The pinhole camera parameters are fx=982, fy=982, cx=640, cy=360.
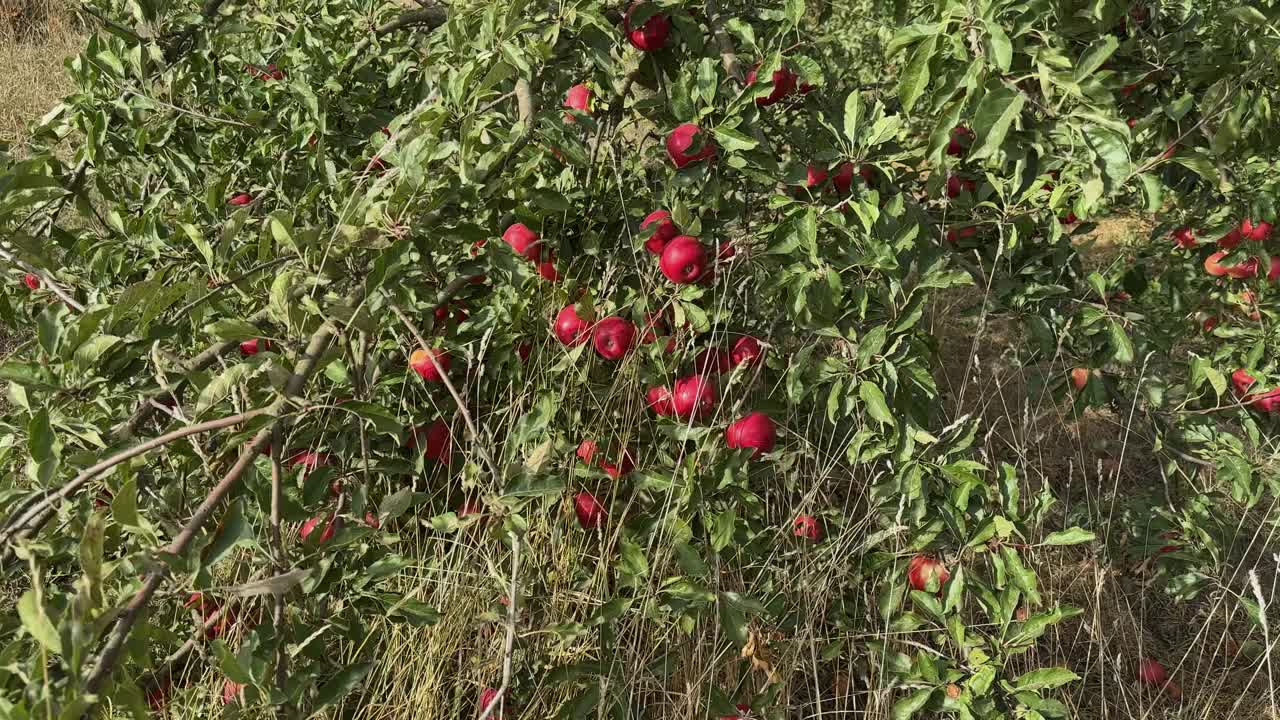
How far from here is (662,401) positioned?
166 centimetres

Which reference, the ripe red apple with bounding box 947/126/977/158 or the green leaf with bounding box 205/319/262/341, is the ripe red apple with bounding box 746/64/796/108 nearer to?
the ripe red apple with bounding box 947/126/977/158

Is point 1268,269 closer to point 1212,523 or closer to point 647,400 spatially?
point 1212,523

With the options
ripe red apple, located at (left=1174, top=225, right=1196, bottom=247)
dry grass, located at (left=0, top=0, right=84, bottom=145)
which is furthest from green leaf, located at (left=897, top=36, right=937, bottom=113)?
dry grass, located at (left=0, top=0, right=84, bottom=145)

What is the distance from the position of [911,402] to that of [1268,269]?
0.92 m

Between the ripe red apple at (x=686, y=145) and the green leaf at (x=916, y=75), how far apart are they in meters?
0.32

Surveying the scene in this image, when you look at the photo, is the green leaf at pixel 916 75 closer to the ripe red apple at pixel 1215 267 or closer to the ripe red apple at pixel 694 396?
the ripe red apple at pixel 694 396

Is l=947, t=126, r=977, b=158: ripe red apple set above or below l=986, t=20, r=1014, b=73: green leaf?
below

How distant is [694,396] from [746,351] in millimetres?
138

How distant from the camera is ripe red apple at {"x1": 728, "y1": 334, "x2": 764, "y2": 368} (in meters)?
1.65

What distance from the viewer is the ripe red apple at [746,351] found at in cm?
165

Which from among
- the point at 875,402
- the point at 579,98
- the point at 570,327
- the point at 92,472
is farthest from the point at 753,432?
the point at 92,472

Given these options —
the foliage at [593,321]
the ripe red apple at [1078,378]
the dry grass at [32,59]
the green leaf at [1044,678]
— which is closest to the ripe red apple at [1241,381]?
the foliage at [593,321]

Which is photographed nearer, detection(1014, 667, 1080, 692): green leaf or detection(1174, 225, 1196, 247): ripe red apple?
detection(1014, 667, 1080, 692): green leaf

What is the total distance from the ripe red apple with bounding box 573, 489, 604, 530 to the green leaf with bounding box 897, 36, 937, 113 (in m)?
0.81
